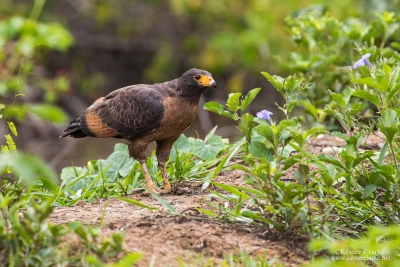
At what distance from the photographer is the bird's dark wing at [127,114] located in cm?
486

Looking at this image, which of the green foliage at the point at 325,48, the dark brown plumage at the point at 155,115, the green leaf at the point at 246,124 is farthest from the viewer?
the green foliage at the point at 325,48

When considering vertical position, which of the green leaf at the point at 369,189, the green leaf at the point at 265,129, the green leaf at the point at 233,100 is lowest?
the green leaf at the point at 369,189

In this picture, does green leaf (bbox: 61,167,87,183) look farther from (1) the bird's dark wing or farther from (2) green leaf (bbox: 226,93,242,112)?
(2) green leaf (bbox: 226,93,242,112)

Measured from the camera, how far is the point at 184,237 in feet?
11.3

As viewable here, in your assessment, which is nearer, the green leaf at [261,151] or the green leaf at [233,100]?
the green leaf at [261,151]

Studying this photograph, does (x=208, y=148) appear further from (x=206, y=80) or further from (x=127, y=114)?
(x=127, y=114)

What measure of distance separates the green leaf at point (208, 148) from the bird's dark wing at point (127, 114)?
0.44m

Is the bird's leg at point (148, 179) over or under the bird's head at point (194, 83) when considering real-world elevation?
under

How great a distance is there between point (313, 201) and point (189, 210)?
84 cm

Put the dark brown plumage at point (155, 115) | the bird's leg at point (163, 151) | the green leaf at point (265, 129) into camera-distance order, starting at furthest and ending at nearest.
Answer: the bird's leg at point (163, 151) < the dark brown plumage at point (155, 115) < the green leaf at point (265, 129)

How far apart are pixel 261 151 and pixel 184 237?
0.63m

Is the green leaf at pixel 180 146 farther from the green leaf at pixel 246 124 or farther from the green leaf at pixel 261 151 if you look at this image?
the green leaf at pixel 261 151

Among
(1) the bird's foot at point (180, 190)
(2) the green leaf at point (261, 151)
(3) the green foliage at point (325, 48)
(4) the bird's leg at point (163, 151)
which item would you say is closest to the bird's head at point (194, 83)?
(4) the bird's leg at point (163, 151)

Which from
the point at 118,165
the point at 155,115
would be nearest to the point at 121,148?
the point at 118,165
